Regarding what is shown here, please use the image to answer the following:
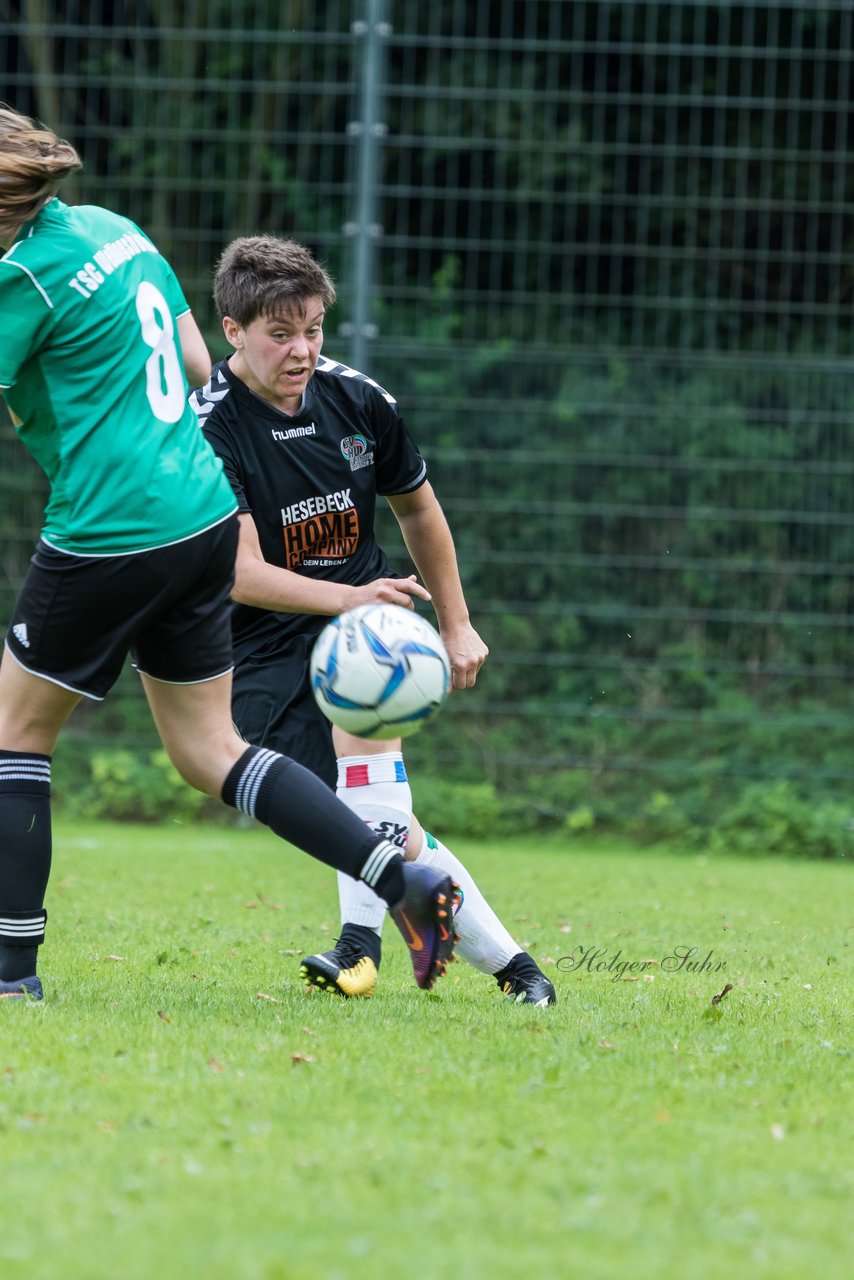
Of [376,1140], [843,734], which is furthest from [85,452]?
[843,734]

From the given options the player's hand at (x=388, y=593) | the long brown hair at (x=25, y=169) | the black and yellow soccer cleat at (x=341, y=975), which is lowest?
the black and yellow soccer cleat at (x=341, y=975)

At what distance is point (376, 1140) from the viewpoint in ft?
8.84

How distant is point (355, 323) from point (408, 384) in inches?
19.3

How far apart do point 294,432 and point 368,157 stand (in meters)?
5.93

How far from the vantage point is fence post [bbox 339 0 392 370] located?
998 centimetres

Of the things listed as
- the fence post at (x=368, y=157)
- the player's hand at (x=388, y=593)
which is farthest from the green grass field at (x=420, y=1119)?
the fence post at (x=368, y=157)

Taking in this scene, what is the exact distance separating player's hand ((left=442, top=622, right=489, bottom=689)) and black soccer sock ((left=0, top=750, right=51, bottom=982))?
1135 mm

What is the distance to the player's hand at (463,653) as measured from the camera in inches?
174

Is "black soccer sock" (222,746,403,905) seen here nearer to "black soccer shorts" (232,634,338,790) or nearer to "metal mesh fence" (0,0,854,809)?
"black soccer shorts" (232,634,338,790)

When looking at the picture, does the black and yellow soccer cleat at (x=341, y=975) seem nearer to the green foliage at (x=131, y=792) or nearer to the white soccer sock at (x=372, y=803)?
the white soccer sock at (x=372, y=803)

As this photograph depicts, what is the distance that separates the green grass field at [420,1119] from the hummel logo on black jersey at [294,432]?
1.52 meters

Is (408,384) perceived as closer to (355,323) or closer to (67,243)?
(355,323)

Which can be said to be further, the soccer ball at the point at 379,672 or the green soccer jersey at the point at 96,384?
the soccer ball at the point at 379,672

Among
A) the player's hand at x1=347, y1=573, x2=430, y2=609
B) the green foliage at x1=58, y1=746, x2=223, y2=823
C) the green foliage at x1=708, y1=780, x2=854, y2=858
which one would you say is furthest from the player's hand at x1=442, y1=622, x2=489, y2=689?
the green foliage at x1=58, y1=746, x2=223, y2=823
